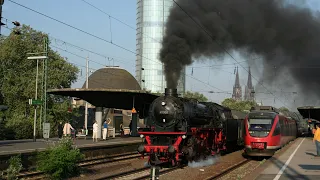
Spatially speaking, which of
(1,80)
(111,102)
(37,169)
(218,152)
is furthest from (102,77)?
(37,169)

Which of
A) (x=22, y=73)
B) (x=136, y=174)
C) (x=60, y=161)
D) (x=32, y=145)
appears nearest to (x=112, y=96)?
(x=32, y=145)

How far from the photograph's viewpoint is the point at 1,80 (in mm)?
A: 37375

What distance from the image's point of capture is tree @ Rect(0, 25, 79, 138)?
36500mm

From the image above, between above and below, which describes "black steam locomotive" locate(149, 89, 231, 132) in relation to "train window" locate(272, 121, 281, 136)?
above

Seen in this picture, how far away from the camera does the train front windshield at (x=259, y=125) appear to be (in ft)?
59.0

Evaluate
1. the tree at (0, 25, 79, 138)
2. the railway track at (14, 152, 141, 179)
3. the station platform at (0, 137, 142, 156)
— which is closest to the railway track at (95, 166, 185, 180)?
the railway track at (14, 152, 141, 179)

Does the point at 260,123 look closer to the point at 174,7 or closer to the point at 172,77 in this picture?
the point at 172,77

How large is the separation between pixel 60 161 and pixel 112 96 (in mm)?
13252

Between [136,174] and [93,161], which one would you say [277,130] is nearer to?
[136,174]

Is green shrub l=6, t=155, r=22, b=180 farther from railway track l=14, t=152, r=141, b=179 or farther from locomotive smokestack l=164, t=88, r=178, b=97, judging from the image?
locomotive smokestack l=164, t=88, r=178, b=97

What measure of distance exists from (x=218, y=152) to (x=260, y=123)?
→ 2697mm

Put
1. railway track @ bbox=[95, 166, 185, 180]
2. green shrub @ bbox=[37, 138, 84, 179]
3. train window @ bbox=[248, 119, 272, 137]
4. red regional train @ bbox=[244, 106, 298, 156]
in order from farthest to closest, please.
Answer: train window @ bbox=[248, 119, 272, 137]
red regional train @ bbox=[244, 106, 298, 156]
green shrub @ bbox=[37, 138, 84, 179]
railway track @ bbox=[95, 166, 185, 180]

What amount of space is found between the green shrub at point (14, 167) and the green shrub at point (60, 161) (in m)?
0.86

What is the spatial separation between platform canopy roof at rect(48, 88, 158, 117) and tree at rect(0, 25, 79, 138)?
11.5 metres
